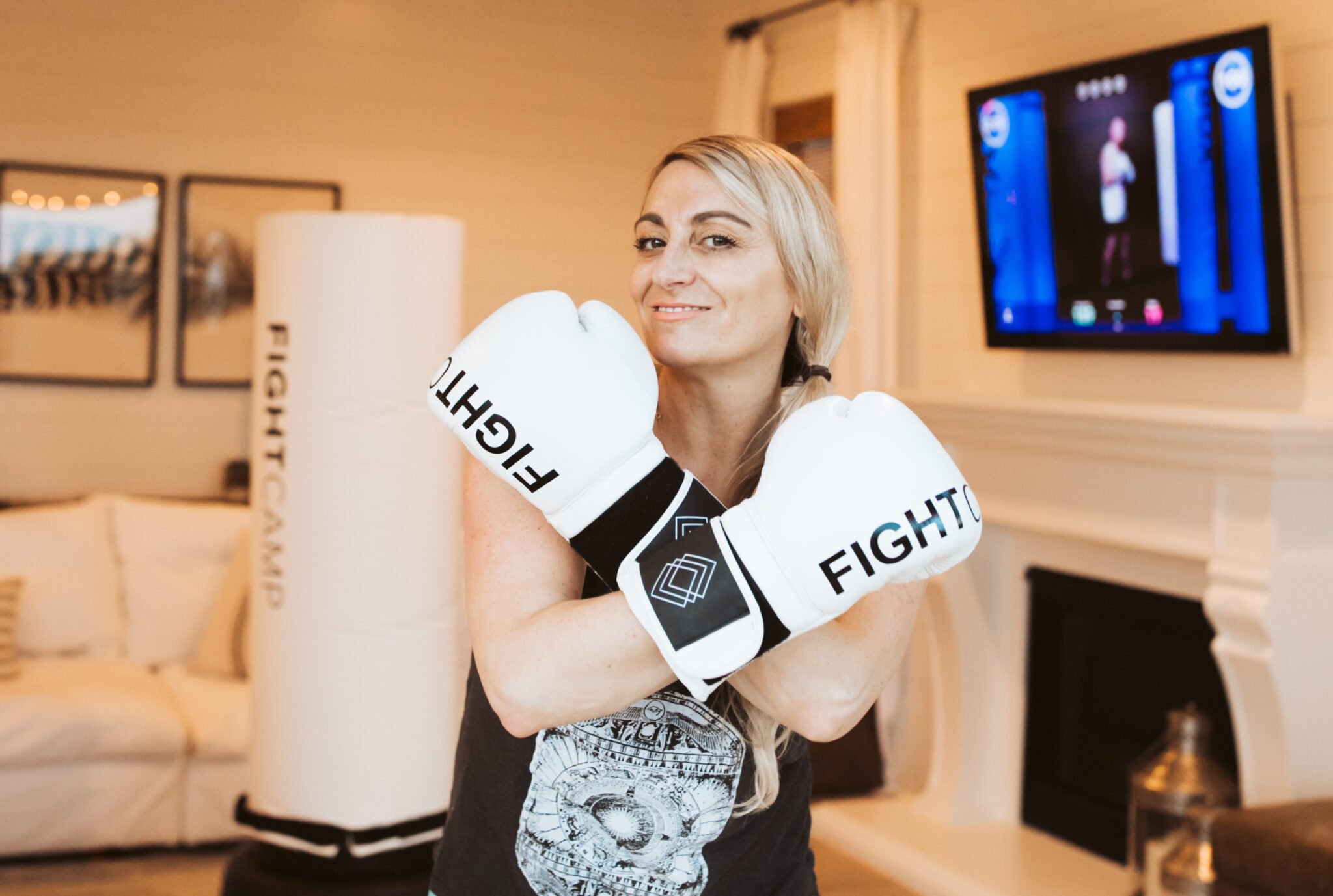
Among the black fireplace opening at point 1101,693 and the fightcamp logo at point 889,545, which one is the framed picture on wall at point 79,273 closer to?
the black fireplace opening at point 1101,693

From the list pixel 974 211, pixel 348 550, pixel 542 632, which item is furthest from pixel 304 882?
pixel 974 211

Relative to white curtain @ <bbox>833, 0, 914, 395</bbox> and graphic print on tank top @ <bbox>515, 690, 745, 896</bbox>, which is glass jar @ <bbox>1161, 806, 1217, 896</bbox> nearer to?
white curtain @ <bbox>833, 0, 914, 395</bbox>

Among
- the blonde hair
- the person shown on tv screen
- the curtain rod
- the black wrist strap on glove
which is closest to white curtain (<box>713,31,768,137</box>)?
the curtain rod

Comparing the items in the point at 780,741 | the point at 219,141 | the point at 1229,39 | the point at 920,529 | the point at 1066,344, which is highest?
the point at 219,141

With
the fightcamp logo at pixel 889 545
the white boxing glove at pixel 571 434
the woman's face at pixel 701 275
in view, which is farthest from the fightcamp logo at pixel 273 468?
the fightcamp logo at pixel 889 545

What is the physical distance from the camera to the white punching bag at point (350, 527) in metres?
1.95

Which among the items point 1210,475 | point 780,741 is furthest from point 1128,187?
point 780,741

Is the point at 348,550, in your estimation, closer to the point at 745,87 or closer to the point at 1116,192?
the point at 1116,192

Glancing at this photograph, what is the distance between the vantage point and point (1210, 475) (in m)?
3.04

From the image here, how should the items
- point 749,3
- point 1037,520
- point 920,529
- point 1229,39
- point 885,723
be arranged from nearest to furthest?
1. point 920,529
2. point 1229,39
3. point 1037,520
4. point 885,723
5. point 749,3

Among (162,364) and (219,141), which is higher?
(219,141)

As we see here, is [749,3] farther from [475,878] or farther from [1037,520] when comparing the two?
[475,878]

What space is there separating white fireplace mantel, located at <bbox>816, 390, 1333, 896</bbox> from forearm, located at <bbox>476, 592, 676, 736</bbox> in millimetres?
2206

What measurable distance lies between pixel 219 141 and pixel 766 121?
2.06 m
